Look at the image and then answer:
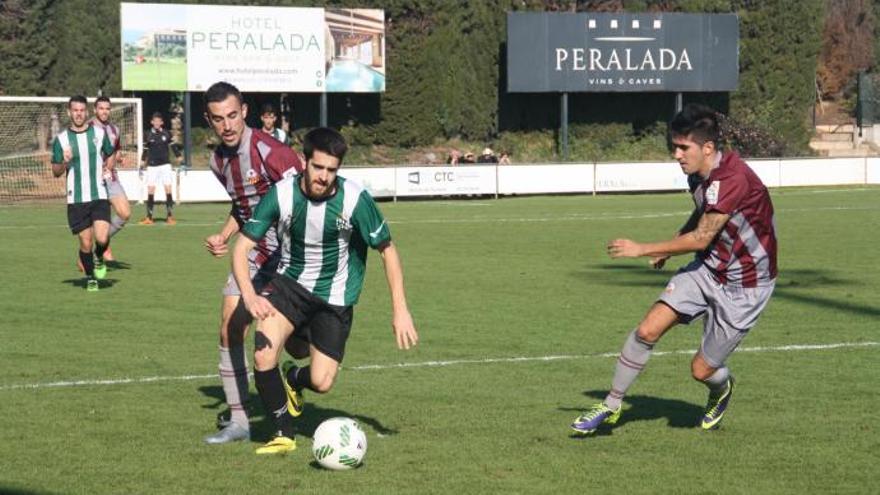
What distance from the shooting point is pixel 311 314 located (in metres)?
8.31

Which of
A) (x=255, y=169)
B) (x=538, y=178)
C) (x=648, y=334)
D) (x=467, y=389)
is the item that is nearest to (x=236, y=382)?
(x=255, y=169)

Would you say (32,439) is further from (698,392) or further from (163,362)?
(698,392)

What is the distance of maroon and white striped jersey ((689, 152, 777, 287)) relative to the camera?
8352mm

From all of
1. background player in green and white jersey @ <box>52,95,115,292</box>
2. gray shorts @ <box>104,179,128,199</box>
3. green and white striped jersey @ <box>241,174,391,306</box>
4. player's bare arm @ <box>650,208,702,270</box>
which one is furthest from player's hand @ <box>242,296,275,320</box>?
gray shorts @ <box>104,179,128,199</box>

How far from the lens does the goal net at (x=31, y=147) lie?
3747cm

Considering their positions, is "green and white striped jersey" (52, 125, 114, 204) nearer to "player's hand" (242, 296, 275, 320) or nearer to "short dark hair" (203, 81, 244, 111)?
"short dark hair" (203, 81, 244, 111)

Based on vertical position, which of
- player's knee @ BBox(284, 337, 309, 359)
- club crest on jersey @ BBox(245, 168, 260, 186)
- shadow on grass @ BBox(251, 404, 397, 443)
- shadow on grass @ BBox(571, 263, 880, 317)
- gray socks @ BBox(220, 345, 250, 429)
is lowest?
shadow on grass @ BBox(251, 404, 397, 443)

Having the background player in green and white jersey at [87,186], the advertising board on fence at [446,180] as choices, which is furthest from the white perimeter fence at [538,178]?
the background player in green and white jersey at [87,186]

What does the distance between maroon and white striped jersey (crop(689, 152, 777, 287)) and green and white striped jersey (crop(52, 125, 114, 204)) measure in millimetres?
10152

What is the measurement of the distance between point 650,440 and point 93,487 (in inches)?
125

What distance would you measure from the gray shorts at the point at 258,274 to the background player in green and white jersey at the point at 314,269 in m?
0.33

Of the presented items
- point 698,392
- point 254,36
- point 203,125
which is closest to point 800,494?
point 698,392

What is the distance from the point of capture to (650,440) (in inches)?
335

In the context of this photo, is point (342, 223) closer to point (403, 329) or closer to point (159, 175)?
point (403, 329)
